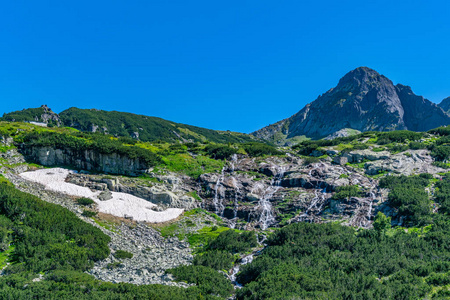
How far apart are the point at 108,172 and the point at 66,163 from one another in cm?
819

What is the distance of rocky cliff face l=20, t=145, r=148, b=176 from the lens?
60.5 m

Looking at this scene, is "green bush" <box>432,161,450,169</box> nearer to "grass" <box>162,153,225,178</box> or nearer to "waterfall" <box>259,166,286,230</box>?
"waterfall" <box>259,166,286,230</box>

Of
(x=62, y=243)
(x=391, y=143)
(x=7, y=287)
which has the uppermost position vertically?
(x=391, y=143)

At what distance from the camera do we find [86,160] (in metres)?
62.7

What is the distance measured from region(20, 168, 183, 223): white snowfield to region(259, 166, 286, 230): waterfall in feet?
46.6

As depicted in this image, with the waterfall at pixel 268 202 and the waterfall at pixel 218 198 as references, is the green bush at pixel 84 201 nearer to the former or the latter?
the waterfall at pixel 218 198

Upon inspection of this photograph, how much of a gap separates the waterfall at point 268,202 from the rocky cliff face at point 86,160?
25.1 meters

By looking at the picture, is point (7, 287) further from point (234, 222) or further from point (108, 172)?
point (108, 172)

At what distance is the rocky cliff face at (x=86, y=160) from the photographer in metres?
60.5

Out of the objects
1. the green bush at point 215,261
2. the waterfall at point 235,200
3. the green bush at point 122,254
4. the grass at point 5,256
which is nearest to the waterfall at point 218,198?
the waterfall at point 235,200

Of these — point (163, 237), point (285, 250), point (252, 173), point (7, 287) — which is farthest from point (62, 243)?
point (252, 173)

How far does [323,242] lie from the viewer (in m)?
37.1

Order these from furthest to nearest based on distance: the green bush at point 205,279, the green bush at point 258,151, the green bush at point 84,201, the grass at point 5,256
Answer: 1. the green bush at point 258,151
2. the green bush at point 84,201
3. the green bush at point 205,279
4. the grass at point 5,256

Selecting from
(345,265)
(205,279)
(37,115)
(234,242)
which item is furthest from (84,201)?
(37,115)
